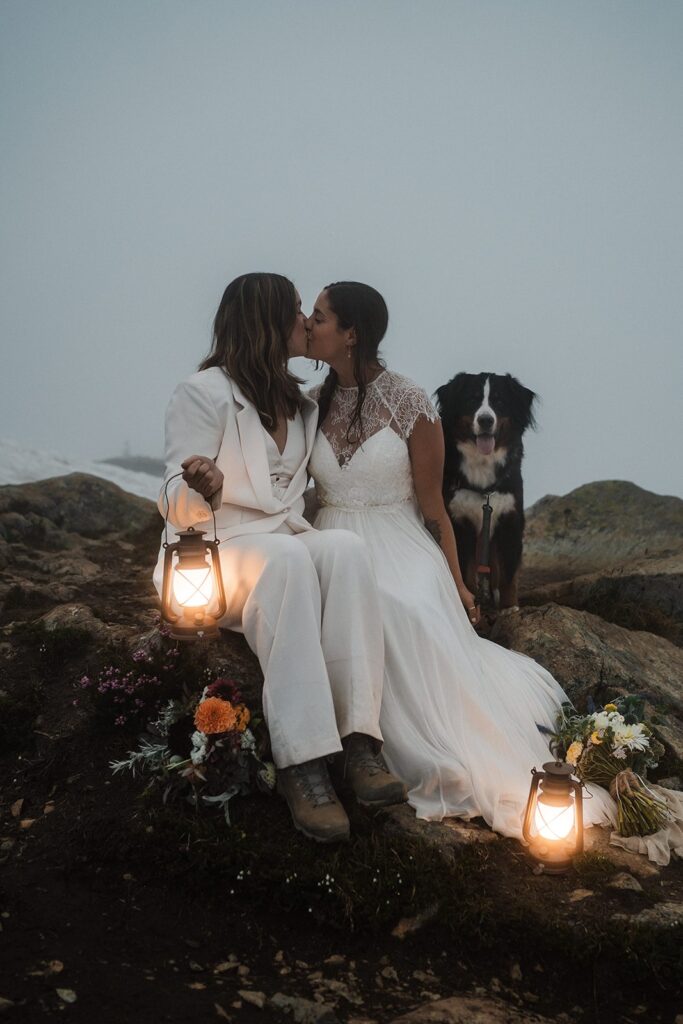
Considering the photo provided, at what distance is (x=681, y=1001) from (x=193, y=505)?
2249mm

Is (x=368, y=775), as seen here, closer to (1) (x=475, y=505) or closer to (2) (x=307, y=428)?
(2) (x=307, y=428)

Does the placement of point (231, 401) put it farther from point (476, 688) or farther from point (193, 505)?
point (476, 688)

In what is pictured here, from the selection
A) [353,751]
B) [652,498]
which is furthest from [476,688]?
[652,498]

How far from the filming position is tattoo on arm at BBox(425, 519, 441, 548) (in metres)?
4.21

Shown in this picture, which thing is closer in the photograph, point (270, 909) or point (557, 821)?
point (270, 909)

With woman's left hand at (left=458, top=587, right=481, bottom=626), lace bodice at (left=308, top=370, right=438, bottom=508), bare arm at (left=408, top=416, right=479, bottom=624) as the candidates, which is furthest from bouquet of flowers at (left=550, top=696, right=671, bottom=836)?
lace bodice at (left=308, top=370, right=438, bottom=508)

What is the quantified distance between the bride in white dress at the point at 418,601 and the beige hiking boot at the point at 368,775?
0.30m

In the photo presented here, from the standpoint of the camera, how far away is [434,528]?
424cm

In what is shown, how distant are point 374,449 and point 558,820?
5.79 feet

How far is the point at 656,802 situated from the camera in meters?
3.48

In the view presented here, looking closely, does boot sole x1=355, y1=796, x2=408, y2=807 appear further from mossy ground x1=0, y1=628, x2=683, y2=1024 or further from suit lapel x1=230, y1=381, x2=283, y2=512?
suit lapel x1=230, y1=381, x2=283, y2=512

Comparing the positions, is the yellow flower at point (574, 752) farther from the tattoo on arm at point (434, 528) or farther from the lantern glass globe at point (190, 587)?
the lantern glass globe at point (190, 587)

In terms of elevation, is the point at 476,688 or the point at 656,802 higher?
the point at 476,688

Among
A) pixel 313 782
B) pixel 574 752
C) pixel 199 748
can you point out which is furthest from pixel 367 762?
pixel 574 752
